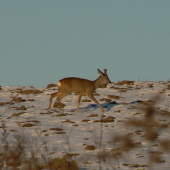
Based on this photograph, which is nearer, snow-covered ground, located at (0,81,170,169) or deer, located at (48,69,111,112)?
snow-covered ground, located at (0,81,170,169)

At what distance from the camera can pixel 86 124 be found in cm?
1118

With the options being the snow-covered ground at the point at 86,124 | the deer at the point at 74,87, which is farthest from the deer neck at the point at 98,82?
the snow-covered ground at the point at 86,124

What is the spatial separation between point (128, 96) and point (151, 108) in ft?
51.2

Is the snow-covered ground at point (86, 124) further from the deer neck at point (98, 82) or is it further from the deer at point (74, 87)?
the deer neck at point (98, 82)

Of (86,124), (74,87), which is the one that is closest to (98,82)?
(74,87)

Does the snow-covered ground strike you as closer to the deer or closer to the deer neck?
the deer

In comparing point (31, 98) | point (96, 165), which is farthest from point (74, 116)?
point (96, 165)

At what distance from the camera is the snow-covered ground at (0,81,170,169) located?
6.65m

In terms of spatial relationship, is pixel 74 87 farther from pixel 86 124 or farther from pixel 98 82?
pixel 86 124

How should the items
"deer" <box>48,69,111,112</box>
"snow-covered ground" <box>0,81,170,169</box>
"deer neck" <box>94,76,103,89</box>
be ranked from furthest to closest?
"deer neck" <box>94,76,103,89</box>
"deer" <box>48,69,111,112</box>
"snow-covered ground" <box>0,81,170,169</box>

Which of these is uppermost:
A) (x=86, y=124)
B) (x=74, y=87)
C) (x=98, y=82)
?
(x=98, y=82)

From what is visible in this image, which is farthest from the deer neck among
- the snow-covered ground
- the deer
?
the snow-covered ground

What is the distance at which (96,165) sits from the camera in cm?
623

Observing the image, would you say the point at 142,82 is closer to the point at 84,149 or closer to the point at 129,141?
the point at 84,149
